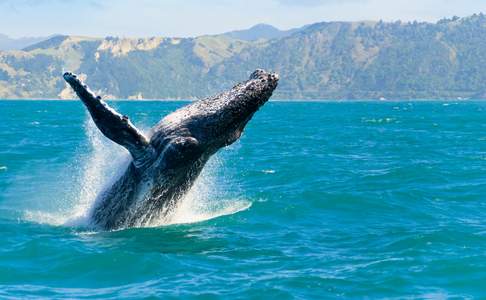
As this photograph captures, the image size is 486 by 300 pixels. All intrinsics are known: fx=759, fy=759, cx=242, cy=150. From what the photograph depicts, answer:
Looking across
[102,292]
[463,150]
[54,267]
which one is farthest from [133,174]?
[463,150]

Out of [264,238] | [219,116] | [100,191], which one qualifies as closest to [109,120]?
[219,116]

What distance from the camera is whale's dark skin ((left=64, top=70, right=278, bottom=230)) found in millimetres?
11078

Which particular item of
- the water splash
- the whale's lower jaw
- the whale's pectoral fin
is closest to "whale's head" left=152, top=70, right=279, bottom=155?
the whale's pectoral fin

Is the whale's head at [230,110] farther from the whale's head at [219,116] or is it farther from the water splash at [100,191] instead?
the water splash at [100,191]

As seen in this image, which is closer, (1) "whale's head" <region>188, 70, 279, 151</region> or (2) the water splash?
(1) "whale's head" <region>188, 70, 279, 151</region>

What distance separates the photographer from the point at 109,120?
10984mm

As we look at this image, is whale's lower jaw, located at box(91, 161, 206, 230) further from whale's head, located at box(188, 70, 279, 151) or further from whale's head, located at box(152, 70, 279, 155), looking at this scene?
whale's head, located at box(188, 70, 279, 151)

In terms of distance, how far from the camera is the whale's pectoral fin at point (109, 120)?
10.8 m

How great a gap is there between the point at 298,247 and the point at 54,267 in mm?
3640

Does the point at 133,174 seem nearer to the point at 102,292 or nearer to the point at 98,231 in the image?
the point at 98,231

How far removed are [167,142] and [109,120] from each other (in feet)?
3.21

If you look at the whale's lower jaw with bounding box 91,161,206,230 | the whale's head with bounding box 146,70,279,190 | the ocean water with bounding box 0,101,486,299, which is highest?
the whale's head with bounding box 146,70,279,190

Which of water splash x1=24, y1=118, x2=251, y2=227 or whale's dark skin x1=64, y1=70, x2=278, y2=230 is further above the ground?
whale's dark skin x1=64, y1=70, x2=278, y2=230

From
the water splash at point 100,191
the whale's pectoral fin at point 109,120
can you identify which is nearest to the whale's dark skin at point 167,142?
the whale's pectoral fin at point 109,120
